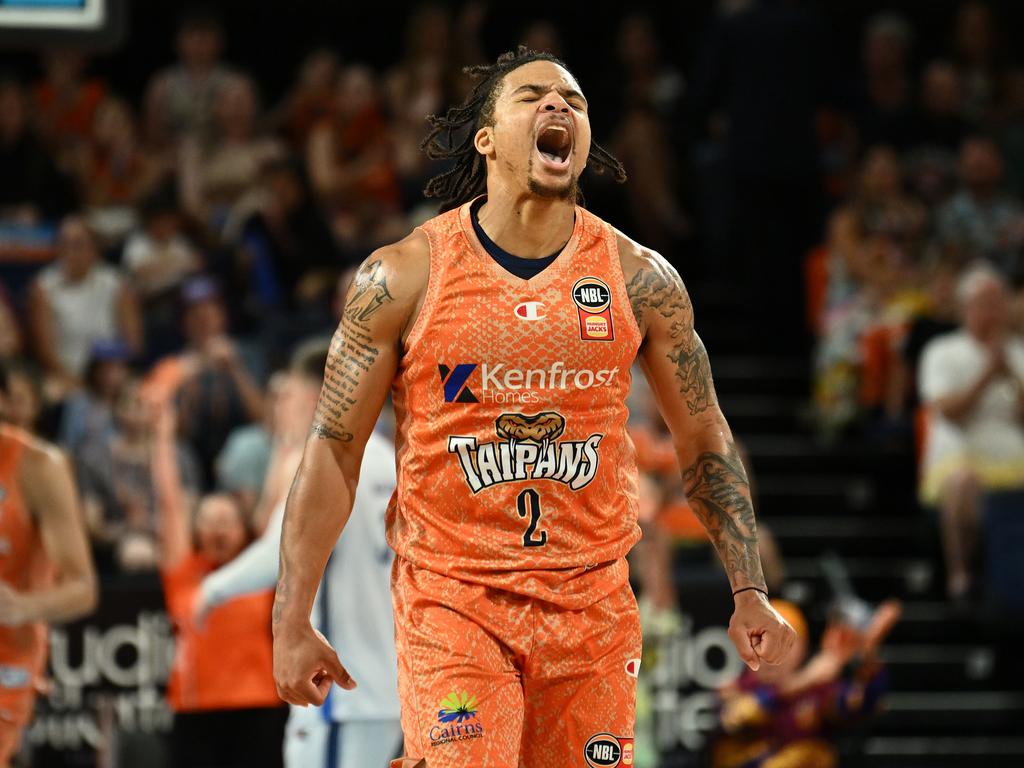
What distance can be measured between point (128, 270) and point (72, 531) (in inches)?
221

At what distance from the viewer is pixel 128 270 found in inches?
445

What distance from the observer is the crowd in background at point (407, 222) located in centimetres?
1007

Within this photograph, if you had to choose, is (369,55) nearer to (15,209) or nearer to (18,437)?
(15,209)

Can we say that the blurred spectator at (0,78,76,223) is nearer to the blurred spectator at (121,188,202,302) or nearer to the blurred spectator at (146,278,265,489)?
the blurred spectator at (121,188,202,302)

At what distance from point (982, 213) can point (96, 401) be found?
6.10 metres

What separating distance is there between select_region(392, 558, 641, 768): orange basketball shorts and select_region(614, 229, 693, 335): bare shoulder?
661 millimetres

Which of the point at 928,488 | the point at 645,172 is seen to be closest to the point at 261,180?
the point at 645,172

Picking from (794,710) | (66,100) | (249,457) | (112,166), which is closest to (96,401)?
(249,457)

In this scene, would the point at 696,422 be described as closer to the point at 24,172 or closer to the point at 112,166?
the point at 24,172

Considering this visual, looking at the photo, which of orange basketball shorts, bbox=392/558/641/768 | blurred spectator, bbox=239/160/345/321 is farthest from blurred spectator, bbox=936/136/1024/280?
orange basketball shorts, bbox=392/558/641/768

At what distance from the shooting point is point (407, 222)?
1135 centimetres

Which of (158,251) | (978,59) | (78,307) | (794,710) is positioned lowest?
(794,710)

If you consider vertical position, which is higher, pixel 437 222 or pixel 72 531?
pixel 437 222

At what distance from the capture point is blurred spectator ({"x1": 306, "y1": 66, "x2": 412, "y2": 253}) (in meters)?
12.1
